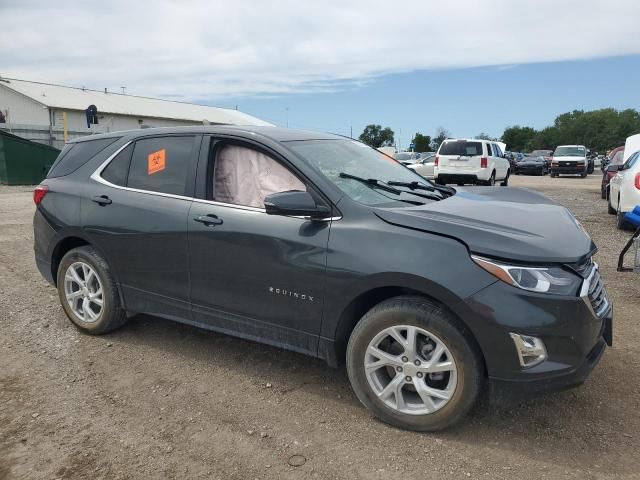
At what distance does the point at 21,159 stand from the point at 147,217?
18229mm

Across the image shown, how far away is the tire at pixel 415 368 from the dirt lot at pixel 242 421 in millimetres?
114

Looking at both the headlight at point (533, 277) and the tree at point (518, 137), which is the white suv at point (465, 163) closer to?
the headlight at point (533, 277)

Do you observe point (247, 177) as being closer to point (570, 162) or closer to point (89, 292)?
point (89, 292)

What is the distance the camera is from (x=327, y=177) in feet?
11.2

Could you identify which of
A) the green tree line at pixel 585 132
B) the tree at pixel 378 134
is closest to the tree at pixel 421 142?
the tree at pixel 378 134

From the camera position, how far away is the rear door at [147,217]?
3.85 m

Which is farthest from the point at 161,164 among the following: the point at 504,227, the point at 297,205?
the point at 504,227

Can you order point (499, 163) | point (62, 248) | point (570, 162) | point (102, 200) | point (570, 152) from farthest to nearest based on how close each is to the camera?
point (570, 152) < point (570, 162) < point (499, 163) < point (62, 248) < point (102, 200)

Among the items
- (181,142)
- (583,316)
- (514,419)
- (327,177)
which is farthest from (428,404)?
(181,142)

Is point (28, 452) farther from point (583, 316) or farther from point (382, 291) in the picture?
point (583, 316)

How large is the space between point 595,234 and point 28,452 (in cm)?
912

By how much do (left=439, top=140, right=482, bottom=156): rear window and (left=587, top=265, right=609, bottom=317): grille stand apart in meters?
16.5

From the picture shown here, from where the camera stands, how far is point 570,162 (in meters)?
30.2

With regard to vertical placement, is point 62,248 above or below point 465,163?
below
